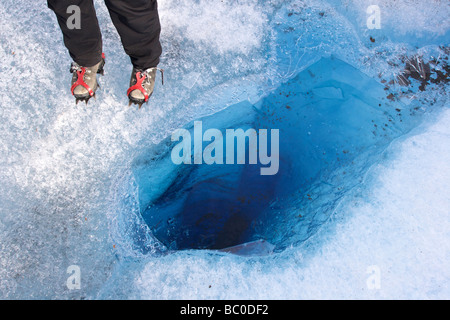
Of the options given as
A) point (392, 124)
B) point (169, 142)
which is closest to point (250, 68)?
point (169, 142)

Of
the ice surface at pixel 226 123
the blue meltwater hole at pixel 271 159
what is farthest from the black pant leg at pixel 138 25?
the blue meltwater hole at pixel 271 159

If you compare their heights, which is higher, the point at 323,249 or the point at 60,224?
the point at 323,249

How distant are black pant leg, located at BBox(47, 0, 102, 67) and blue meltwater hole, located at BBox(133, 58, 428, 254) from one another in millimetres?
613

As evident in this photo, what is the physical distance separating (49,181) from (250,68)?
1375 mm

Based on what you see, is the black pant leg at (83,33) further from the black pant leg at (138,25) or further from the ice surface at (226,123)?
the ice surface at (226,123)

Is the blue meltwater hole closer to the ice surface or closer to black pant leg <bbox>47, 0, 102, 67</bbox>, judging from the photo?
the ice surface

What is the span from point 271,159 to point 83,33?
4.12 ft

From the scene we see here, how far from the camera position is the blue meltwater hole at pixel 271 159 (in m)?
1.91

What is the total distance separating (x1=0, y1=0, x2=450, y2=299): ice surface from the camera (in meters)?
1.68

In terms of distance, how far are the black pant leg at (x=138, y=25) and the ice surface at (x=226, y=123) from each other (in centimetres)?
38

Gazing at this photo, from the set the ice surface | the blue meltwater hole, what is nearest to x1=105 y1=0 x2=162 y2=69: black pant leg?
the ice surface

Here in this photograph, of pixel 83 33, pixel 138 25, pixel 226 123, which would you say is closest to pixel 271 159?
pixel 226 123
